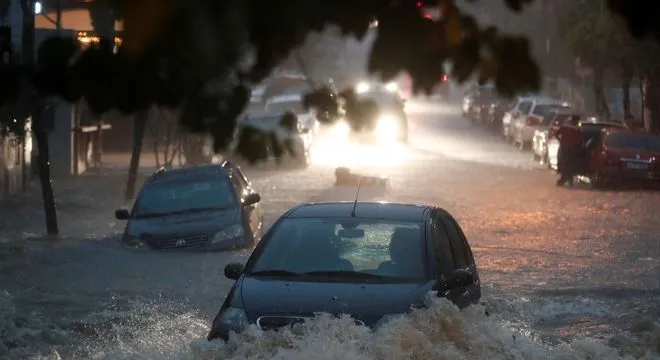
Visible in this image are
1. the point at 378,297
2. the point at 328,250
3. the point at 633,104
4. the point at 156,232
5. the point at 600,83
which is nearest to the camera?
the point at 378,297

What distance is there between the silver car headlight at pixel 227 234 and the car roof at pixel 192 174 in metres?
1.21

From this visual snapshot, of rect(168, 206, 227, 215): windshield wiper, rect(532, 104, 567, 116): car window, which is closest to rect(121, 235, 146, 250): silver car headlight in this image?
rect(168, 206, 227, 215): windshield wiper

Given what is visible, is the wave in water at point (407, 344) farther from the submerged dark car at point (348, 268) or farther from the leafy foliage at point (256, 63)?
the leafy foliage at point (256, 63)

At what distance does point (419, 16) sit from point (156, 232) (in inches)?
537

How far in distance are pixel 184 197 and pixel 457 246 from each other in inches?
333

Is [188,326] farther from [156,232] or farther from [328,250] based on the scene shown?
[156,232]

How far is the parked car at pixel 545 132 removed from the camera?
39156 mm

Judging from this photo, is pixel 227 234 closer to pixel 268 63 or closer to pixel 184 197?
pixel 184 197

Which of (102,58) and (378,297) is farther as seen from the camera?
(378,297)

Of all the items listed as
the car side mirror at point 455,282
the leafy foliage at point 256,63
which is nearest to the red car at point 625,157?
the car side mirror at point 455,282

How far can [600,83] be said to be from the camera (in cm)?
4438

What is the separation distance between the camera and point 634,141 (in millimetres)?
30750

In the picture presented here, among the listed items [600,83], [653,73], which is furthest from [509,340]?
[600,83]

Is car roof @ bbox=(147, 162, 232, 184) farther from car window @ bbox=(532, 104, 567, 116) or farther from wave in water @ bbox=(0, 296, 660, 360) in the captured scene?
car window @ bbox=(532, 104, 567, 116)
